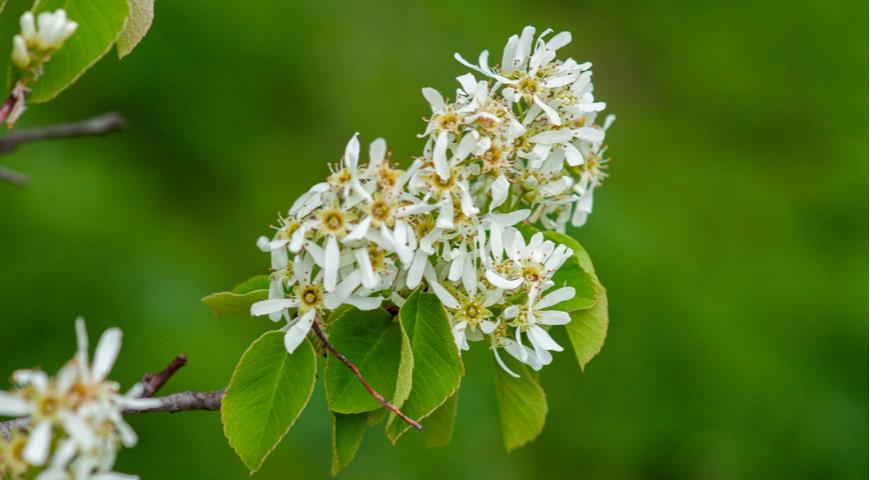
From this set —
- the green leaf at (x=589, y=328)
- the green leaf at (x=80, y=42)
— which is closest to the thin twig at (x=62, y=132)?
the green leaf at (x=80, y=42)

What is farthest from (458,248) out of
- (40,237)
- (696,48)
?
(696,48)

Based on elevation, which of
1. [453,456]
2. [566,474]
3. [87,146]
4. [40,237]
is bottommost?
[566,474]

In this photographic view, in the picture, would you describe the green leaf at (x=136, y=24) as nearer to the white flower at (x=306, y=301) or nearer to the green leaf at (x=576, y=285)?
the white flower at (x=306, y=301)

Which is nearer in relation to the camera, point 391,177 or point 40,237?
point 391,177

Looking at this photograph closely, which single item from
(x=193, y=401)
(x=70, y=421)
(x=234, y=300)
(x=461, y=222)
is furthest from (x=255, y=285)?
(x=70, y=421)

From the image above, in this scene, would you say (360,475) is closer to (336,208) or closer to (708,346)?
(708,346)

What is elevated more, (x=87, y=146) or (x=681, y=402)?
(x=87, y=146)
